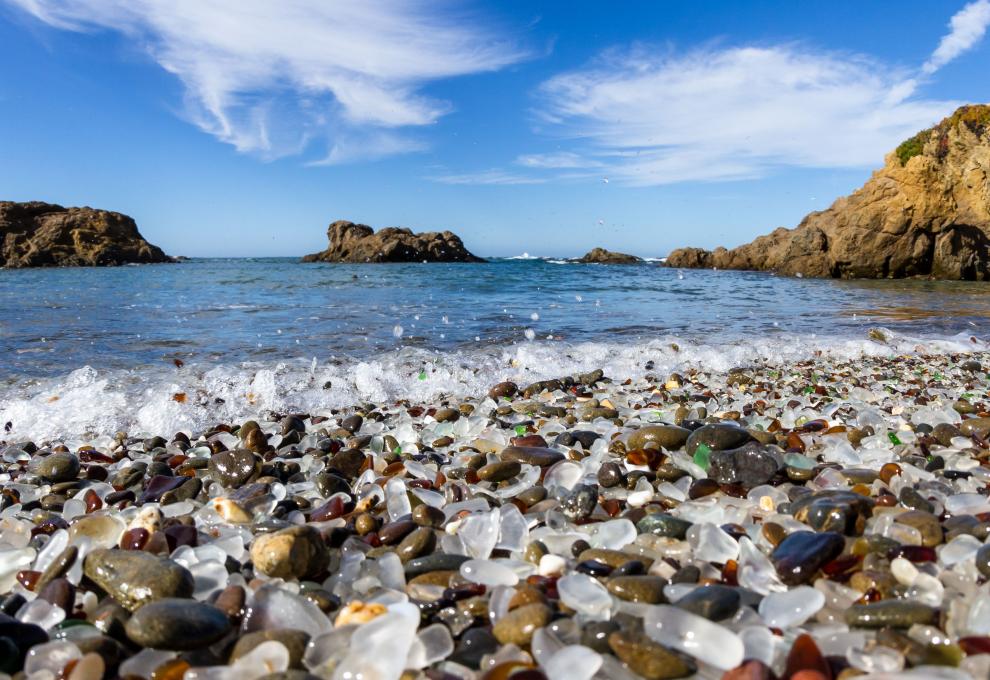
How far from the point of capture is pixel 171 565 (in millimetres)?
1669

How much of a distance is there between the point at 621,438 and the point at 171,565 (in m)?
2.24

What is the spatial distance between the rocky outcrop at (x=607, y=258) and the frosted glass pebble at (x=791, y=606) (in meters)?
62.7

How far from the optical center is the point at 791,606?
58.7 inches

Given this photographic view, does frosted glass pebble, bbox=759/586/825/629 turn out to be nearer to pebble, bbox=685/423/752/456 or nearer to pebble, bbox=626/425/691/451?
pebble, bbox=685/423/752/456

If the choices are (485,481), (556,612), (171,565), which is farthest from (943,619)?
(171,565)

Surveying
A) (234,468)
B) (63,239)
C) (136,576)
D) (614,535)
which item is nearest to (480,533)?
(614,535)

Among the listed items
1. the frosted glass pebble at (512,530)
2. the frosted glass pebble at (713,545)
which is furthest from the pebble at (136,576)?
the frosted glass pebble at (713,545)

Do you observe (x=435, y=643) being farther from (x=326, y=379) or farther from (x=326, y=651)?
(x=326, y=379)

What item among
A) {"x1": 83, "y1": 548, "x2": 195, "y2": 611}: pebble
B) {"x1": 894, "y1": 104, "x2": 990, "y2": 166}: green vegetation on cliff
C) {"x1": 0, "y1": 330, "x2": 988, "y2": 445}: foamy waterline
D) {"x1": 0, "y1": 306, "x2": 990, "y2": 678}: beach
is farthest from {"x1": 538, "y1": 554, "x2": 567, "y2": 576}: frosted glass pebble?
{"x1": 894, "y1": 104, "x2": 990, "y2": 166}: green vegetation on cliff

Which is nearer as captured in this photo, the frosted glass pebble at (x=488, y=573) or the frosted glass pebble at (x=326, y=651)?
the frosted glass pebble at (x=326, y=651)

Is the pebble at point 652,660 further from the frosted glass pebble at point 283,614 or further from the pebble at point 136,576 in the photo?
the pebble at point 136,576

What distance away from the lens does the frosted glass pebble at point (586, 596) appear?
1529 millimetres

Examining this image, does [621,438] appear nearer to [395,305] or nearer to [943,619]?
[943,619]

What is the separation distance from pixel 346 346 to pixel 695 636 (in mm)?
5886
